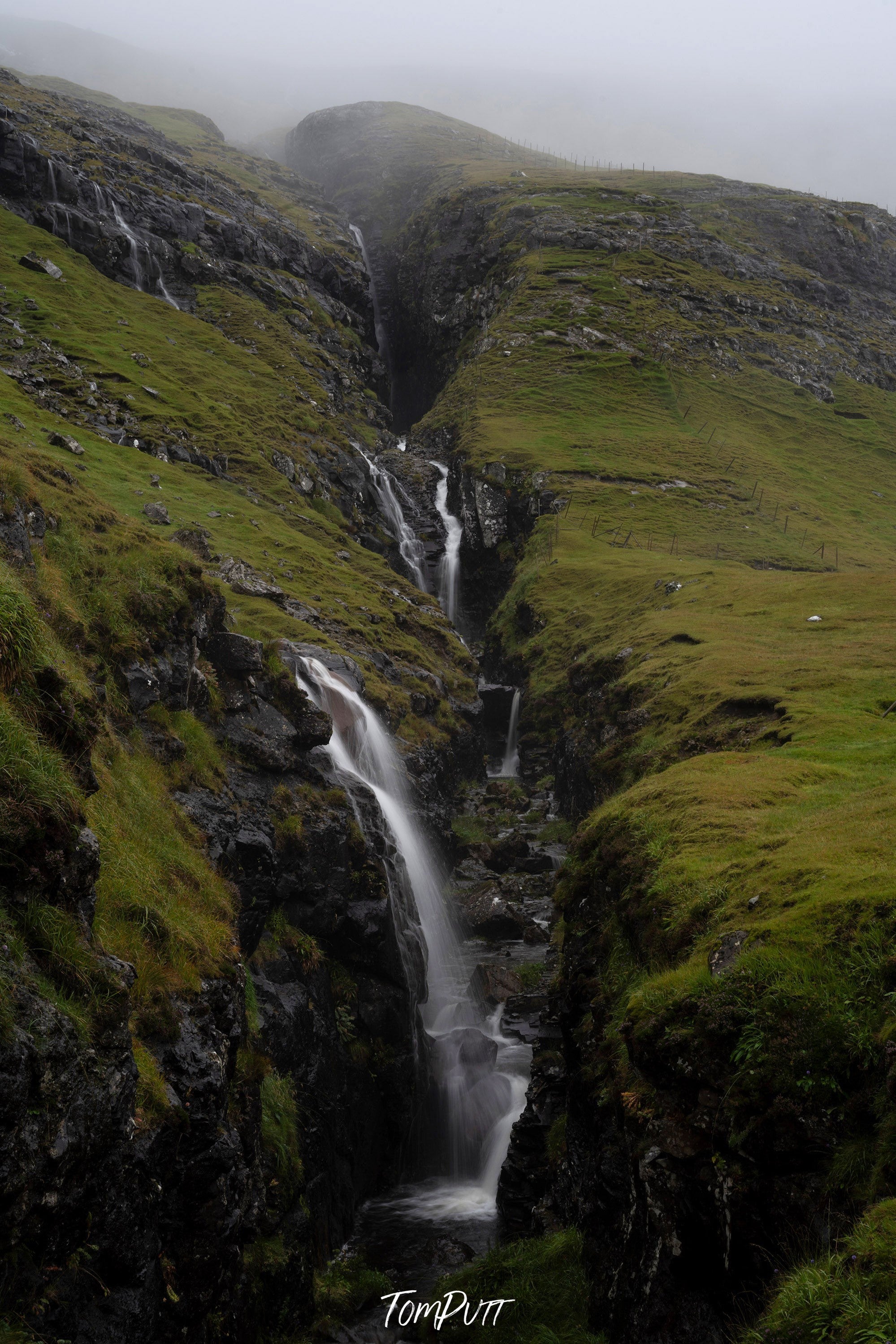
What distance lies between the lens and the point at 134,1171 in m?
8.73

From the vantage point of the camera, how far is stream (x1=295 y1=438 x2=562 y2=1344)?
1739cm

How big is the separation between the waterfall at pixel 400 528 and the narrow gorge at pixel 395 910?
3541 mm

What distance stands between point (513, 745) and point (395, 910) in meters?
26.2

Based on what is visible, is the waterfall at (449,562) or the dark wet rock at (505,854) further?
the waterfall at (449,562)

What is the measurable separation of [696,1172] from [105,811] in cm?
954

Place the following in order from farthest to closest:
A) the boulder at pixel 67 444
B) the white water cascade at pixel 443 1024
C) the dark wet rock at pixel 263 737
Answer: the boulder at pixel 67 444 → the white water cascade at pixel 443 1024 → the dark wet rock at pixel 263 737

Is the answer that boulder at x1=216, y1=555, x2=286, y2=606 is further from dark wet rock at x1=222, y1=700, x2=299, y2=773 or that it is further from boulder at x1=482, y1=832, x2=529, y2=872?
boulder at x1=482, y1=832, x2=529, y2=872

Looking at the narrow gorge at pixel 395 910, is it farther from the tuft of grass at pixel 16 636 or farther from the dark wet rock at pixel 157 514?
the dark wet rock at pixel 157 514

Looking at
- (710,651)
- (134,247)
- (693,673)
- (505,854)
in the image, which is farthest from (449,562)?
(134,247)

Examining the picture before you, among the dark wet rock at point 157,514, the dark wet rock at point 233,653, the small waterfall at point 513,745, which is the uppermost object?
the dark wet rock at point 157,514

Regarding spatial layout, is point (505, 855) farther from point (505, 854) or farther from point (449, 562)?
point (449, 562)

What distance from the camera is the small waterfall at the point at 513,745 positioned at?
46625mm

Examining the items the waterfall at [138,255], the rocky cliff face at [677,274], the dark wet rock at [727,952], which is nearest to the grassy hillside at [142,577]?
the waterfall at [138,255]

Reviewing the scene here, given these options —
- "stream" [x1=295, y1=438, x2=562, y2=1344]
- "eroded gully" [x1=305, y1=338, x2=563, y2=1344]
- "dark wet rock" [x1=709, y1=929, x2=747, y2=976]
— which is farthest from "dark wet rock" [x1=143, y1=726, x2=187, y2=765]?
"dark wet rock" [x1=709, y1=929, x2=747, y2=976]
